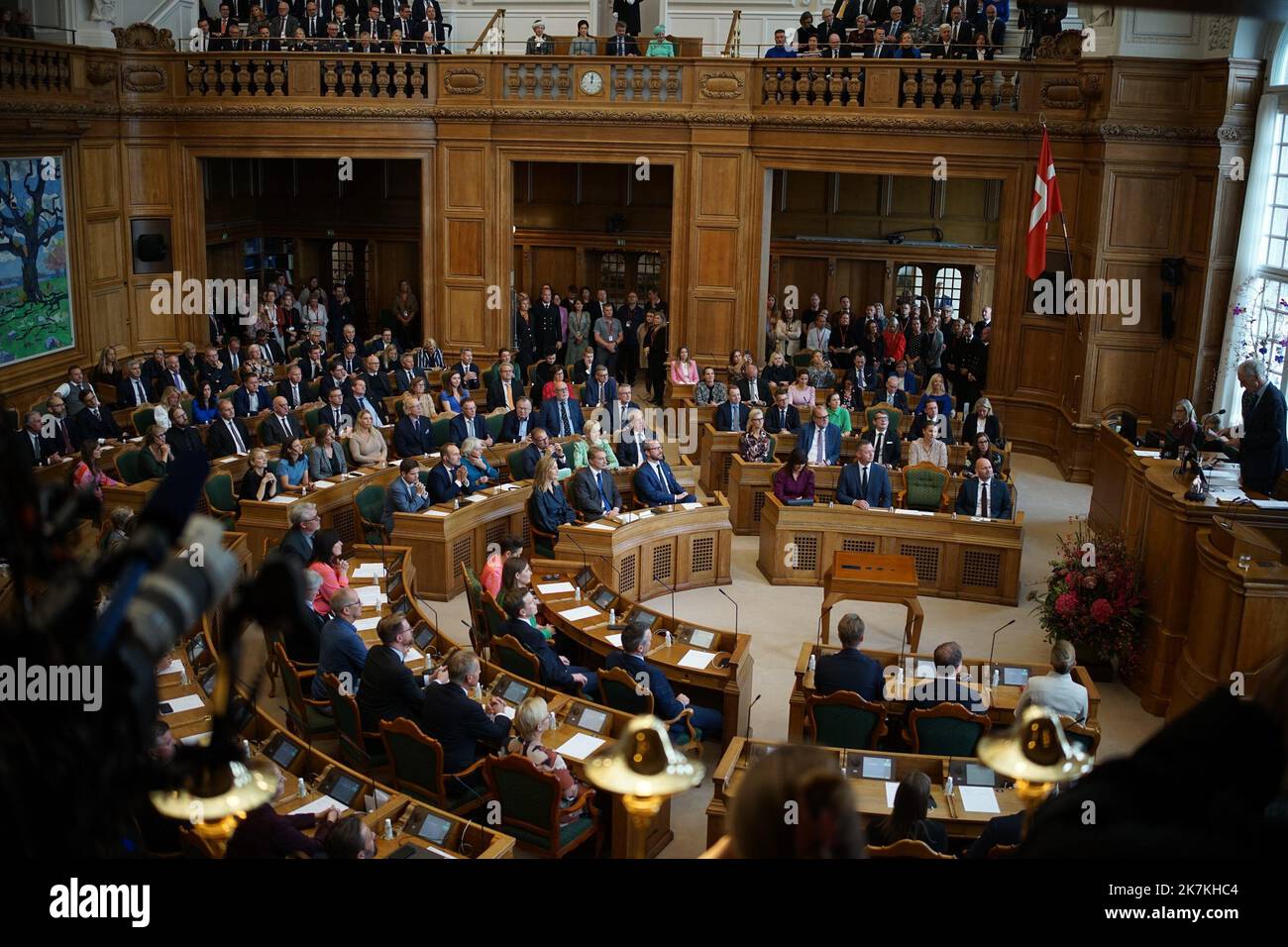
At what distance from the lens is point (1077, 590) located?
10.2 meters

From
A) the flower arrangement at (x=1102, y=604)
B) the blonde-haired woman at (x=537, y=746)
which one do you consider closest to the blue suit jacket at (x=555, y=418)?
the flower arrangement at (x=1102, y=604)

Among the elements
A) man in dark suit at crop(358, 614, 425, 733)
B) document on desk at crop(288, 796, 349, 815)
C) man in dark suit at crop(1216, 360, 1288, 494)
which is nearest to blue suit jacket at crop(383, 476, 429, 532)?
man in dark suit at crop(358, 614, 425, 733)

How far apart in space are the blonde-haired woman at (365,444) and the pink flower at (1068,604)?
6.96 metres

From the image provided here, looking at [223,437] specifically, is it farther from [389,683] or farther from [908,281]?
[908,281]

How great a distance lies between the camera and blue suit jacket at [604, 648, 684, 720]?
8094mm

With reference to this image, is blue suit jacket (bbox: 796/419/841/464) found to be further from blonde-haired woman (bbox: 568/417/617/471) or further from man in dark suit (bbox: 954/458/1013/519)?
blonde-haired woman (bbox: 568/417/617/471)

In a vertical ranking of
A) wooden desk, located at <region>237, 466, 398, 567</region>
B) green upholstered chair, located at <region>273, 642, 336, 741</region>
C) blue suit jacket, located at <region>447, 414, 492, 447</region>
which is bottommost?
green upholstered chair, located at <region>273, 642, 336, 741</region>

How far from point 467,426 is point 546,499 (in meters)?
2.39

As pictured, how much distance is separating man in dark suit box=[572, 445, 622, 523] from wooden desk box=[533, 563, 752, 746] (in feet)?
7.05

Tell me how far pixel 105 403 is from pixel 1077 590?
38.2 feet

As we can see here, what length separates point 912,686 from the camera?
27.3 ft

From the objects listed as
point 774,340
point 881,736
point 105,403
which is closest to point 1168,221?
point 774,340

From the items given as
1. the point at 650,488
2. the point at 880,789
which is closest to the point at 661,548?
the point at 650,488
